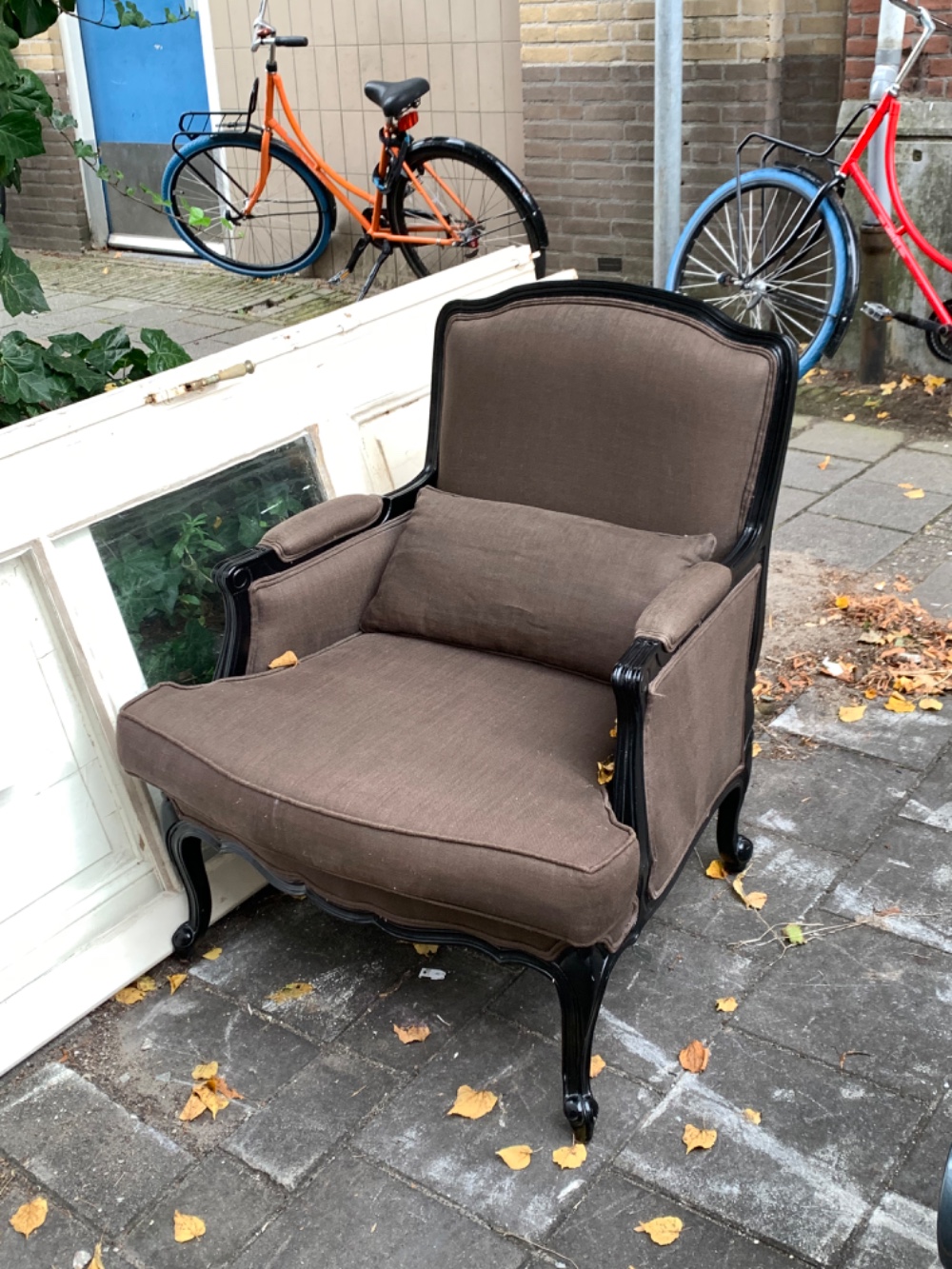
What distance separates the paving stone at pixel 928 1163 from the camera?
1.96m

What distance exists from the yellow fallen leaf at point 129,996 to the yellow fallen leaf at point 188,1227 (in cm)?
54

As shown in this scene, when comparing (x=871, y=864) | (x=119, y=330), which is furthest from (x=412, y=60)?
(x=871, y=864)

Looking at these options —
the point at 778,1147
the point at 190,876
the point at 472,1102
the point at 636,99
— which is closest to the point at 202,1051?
the point at 190,876

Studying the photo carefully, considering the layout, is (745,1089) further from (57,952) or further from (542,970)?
(57,952)

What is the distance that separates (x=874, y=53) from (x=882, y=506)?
182 cm

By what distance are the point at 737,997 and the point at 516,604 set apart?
2.70 feet

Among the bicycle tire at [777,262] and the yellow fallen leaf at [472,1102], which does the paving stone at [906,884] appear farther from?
the bicycle tire at [777,262]

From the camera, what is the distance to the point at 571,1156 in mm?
2061

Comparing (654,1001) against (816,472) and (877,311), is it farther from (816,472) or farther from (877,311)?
(877,311)

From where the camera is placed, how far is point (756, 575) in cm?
245

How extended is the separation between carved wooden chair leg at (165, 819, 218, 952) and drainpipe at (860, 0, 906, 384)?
3.73 m

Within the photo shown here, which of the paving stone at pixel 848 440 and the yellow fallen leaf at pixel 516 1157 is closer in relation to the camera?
the yellow fallen leaf at pixel 516 1157

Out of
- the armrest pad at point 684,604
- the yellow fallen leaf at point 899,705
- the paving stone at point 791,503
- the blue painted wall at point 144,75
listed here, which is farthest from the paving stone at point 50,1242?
the blue painted wall at point 144,75

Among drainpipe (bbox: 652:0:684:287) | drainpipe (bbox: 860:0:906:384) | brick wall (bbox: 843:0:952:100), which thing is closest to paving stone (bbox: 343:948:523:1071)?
drainpipe (bbox: 860:0:906:384)
